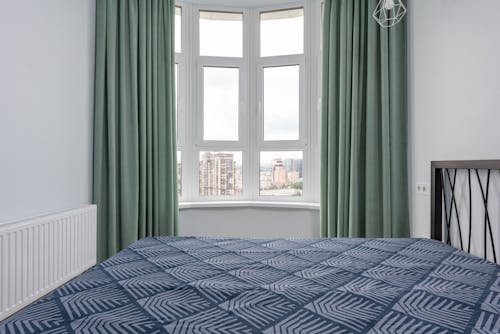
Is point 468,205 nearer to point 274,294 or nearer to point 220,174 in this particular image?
point 274,294

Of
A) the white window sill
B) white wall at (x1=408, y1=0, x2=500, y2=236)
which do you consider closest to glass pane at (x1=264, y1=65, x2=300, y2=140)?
the white window sill

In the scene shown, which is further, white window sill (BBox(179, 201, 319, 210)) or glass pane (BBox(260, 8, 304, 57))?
glass pane (BBox(260, 8, 304, 57))

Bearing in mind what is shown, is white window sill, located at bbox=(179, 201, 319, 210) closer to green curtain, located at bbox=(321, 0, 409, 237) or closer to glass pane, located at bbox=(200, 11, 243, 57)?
green curtain, located at bbox=(321, 0, 409, 237)

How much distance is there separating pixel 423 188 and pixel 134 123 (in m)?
2.17

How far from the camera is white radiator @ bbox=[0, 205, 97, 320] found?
67.4 inches

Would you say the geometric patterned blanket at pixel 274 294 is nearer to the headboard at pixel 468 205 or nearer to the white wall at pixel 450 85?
the headboard at pixel 468 205

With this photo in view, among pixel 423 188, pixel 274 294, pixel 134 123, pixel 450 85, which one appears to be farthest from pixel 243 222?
pixel 274 294

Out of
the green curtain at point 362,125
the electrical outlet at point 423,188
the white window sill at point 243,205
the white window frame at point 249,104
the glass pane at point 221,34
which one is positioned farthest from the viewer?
the glass pane at point 221,34

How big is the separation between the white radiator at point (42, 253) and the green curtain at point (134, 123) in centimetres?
25

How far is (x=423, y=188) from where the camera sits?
2.38 metres

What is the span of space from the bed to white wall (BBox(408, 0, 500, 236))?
48cm

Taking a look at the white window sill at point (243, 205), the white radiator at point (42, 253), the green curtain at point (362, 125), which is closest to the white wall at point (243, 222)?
the white window sill at point (243, 205)

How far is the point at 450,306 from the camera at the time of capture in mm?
1029

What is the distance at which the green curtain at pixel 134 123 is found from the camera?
2666mm
